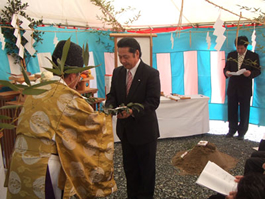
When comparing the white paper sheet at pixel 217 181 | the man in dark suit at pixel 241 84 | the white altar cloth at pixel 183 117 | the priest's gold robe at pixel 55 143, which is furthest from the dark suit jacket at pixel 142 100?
the man in dark suit at pixel 241 84

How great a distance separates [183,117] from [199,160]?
110cm

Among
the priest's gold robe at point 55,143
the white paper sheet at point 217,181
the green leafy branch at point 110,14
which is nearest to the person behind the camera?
the priest's gold robe at point 55,143

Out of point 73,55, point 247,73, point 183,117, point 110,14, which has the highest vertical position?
point 110,14

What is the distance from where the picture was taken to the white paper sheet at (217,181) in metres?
1.54

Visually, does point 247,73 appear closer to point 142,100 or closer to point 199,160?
point 199,160

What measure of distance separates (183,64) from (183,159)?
2.56 meters

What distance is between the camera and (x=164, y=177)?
277 cm

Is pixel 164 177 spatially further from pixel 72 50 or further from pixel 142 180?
pixel 72 50

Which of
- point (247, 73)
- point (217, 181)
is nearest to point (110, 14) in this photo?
point (247, 73)

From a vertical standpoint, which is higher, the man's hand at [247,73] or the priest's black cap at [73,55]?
the priest's black cap at [73,55]

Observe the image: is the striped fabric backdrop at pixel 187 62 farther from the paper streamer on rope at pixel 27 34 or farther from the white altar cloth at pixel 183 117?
the paper streamer on rope at pixel 27 34

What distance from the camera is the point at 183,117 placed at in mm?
3977

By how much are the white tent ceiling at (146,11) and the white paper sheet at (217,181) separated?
11.5 ft

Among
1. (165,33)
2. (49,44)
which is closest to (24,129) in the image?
(49,44)
